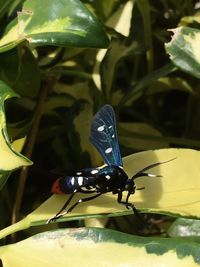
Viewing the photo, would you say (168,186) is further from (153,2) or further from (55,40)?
(153,2)

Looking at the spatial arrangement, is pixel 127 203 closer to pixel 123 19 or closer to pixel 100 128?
pixel 100 128

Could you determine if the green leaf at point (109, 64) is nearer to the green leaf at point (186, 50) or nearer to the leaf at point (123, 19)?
the leaf at point (123, 19)

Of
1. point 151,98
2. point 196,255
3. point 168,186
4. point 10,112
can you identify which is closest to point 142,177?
point 168,186

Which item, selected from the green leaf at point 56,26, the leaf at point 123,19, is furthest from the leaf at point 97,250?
the leaf at point 123,19

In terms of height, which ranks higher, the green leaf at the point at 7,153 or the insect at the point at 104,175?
the green leaf at the point at 7,153

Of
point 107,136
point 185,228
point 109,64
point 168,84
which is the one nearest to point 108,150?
point 107,136

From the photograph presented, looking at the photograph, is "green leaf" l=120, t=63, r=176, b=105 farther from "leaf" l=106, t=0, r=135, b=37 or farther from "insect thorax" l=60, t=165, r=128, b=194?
"insect thorax" l=60, t=165, r=128, b=194

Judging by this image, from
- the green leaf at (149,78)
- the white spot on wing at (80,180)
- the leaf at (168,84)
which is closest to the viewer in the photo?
the white spot on wing at (80,180)
